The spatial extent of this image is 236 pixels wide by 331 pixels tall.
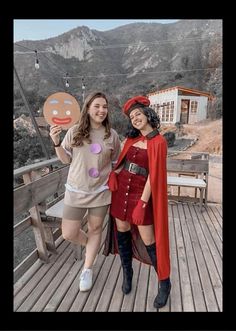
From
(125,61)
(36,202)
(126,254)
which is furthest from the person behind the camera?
(125,61)

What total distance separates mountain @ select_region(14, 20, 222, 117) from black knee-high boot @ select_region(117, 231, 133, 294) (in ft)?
16.5

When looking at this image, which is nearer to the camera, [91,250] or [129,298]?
[129,298]

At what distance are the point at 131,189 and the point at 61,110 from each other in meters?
0.69

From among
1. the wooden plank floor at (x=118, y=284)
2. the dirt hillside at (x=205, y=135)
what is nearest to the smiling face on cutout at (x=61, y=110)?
the wooden plank floor at (x=118, y=284)

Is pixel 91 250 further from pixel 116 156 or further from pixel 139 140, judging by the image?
pixel 139 140

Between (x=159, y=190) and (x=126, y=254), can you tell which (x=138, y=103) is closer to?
(x=159, y=190)

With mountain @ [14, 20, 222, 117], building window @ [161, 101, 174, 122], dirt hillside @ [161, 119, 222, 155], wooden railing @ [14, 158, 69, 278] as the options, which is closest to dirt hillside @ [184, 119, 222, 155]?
dirt hillside @ [161, 119, 222, 155]

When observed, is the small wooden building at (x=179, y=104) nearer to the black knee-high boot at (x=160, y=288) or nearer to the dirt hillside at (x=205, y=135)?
the dirt hillside at (x=205, y=135)

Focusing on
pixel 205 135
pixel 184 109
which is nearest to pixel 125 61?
pixel 205 135

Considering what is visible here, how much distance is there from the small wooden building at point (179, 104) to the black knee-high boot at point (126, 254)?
2862 millimetres

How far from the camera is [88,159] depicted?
1717 millimetres

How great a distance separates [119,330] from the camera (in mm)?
1444
